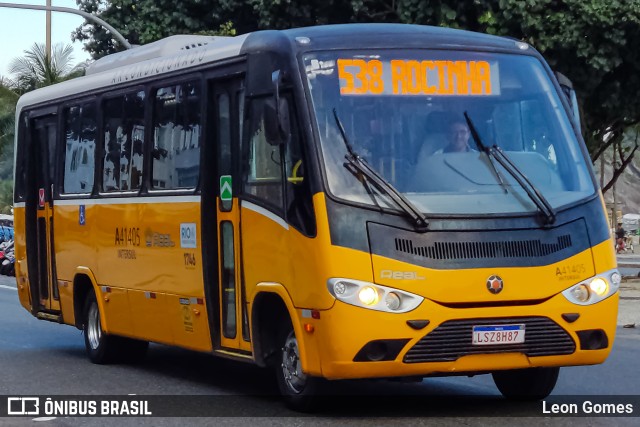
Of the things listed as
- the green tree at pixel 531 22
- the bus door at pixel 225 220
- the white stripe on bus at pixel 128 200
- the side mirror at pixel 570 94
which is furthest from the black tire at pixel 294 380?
the green tree at pixel 531 22

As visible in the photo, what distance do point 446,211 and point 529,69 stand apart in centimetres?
169

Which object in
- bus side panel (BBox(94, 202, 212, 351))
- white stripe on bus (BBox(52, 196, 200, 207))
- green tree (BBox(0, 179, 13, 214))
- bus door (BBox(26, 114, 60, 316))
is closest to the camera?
bus side panel (BBox(94, 202, 212, 351))

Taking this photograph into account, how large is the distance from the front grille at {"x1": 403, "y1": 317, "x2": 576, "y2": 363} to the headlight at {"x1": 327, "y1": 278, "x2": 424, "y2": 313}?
25 centimetres

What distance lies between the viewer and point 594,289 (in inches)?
405

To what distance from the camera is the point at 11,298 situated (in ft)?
90.1

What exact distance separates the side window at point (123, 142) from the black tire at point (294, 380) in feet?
11.6

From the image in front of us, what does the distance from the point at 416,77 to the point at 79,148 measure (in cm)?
590

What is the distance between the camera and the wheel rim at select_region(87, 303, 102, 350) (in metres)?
15.1

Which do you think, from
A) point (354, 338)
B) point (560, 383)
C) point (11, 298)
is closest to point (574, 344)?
point (354, 338)

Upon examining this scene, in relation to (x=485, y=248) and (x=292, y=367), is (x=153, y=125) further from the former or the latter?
(x=485, y=248)

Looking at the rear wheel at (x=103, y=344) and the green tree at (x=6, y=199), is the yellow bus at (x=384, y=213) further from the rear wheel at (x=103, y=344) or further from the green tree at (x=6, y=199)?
the green tree at (x=6, y=199)

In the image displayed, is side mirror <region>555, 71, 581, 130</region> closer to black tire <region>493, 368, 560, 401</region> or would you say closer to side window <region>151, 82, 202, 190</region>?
black tire <region>493, 368, 560, 401</region>

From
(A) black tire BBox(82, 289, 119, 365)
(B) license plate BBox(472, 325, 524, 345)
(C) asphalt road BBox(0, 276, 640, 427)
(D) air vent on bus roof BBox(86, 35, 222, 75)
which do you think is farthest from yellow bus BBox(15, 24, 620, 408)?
(A) black tire BBox(82, 289, 119, 365)

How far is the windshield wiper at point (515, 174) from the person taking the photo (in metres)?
10.3
